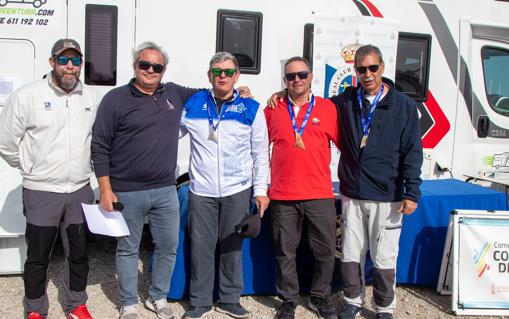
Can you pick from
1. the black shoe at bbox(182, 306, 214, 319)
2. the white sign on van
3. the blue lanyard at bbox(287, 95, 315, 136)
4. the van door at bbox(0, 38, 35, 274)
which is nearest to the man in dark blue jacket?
the blue lanyard at bbox(287, 95, 315, 136)

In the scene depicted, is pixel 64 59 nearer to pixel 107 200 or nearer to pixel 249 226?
pixel 107 200

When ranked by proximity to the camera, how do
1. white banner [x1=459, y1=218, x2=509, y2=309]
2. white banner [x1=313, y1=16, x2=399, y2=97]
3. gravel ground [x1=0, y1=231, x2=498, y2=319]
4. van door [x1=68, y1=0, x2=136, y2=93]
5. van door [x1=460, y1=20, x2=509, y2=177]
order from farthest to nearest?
van door [x1=460, y1=20, x2=509, y2=177] → white banner [x1=313, y1=16, x2=399, y2=97] → van door [x1=68, y1=0, x2=136, y2=93] → white banner [x1=459, y1=218, x2=509, y2=309] → gravel ground [x1=0, y1=231, x2=498, y2=319]

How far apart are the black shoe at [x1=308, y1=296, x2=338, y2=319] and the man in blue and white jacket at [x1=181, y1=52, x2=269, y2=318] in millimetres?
657

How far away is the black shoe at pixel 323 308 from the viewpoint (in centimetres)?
352

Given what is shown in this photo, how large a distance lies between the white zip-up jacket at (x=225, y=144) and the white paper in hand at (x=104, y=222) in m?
0.54

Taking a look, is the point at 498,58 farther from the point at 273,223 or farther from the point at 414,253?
the point at 273,223

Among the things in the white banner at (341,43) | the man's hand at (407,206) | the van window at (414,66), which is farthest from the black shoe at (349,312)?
the van window at (414,66)

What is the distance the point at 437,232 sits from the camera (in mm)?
4039

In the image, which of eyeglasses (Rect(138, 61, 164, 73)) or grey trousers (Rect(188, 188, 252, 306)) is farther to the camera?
grey trousers (Rect(188, 188, 252, 306))

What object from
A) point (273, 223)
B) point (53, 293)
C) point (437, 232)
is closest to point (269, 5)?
point (273, 223)

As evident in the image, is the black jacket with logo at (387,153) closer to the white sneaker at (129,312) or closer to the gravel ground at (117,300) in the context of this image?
the gravel ground at (117,300)

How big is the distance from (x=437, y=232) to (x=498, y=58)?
233 cm

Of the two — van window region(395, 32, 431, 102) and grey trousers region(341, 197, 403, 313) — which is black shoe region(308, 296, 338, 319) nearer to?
grey trousers region(341, 197, 403, 313)

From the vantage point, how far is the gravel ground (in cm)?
363
